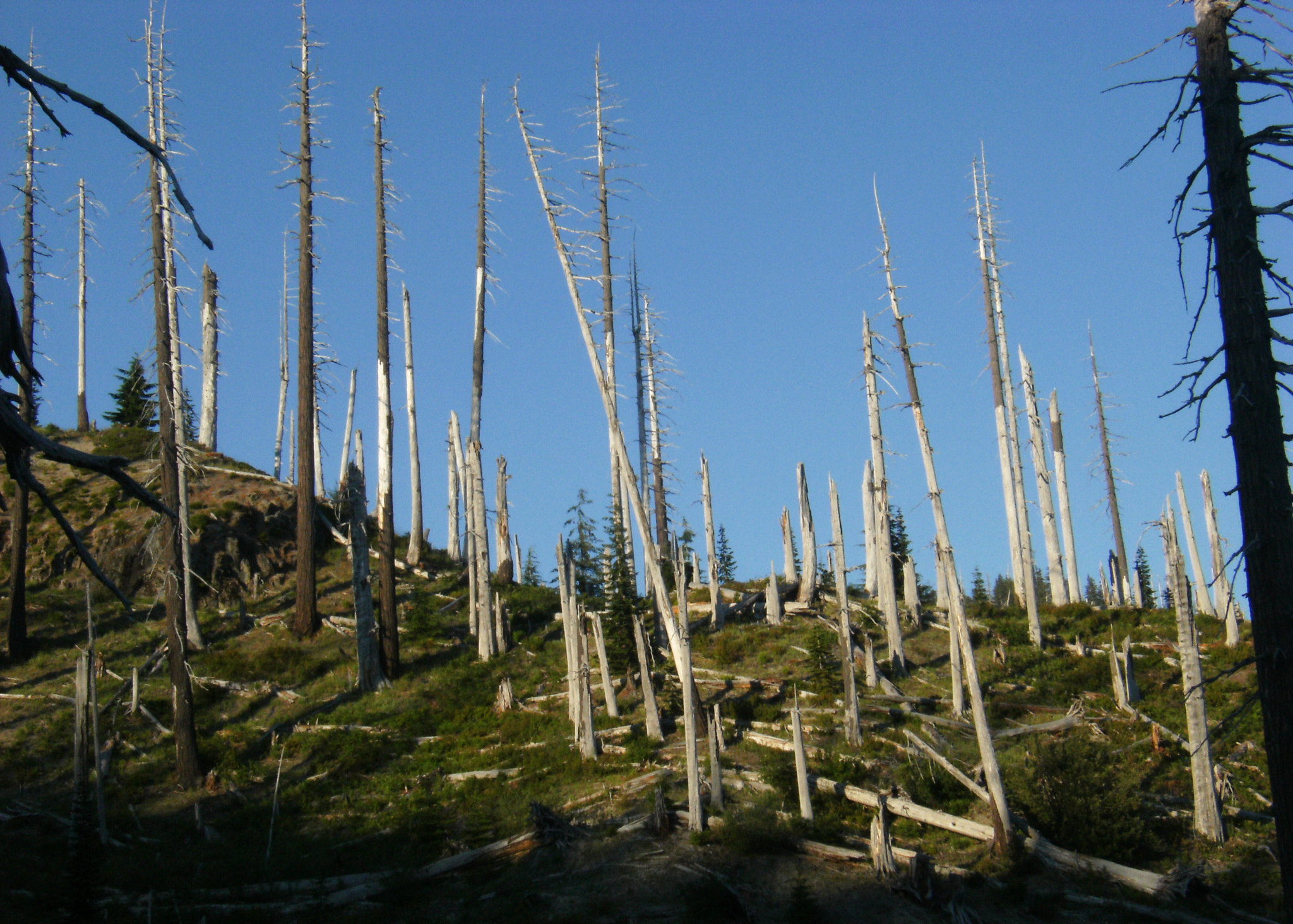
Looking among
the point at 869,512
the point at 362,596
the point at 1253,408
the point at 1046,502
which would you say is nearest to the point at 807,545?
the point at 869,512

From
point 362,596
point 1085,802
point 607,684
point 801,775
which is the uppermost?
point 362,596

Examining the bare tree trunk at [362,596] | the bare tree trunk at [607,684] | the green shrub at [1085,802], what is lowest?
the green shrub at [1085,802]

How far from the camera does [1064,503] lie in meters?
37.2

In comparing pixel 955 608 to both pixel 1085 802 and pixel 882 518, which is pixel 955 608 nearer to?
pixel 1085 802

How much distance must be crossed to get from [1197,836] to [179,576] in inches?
800

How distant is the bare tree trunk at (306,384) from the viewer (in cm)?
2650

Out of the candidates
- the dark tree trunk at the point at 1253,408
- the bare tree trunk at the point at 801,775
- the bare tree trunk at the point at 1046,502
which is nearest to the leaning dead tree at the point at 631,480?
the bare tree trunk at the point at 801,775

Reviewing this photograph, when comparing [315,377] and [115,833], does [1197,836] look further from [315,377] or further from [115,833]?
A: [315,377]

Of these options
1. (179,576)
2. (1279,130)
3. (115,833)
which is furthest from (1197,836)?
(179,576)

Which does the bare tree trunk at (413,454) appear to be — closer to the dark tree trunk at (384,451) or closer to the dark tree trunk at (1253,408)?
the dark tree trunk at (384,451)

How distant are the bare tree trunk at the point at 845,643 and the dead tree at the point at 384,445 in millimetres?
11908

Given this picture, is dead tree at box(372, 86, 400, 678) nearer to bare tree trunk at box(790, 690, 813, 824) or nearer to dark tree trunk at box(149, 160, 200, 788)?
dark tree trunk at box(149, 160, 200, 788)

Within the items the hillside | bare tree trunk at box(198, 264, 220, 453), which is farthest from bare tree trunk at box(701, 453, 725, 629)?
bare tree trunk at box(198, 264, 220, 453)

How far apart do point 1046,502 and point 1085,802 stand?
2077 centimetres
